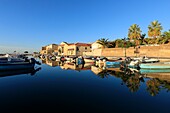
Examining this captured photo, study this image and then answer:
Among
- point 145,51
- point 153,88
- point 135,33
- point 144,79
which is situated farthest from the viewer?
point 135,33

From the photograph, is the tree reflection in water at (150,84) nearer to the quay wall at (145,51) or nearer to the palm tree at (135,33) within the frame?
the quay wall at (145,51)

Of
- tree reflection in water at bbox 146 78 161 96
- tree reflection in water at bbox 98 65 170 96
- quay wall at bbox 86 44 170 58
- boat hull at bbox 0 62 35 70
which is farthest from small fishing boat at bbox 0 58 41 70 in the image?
quay wall at bbox 86 44 170 58

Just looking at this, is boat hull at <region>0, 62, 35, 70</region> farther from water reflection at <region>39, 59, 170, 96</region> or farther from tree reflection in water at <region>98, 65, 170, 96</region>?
tree reflection in water at <region>98, 65, 170, 96</region>

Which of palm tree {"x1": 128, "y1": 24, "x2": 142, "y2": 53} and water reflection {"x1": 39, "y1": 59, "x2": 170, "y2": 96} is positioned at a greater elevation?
palm tree {"x1": 128, "y1": 24, "x2": 142, "y2": 53}

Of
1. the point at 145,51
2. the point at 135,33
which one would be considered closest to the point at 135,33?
the point at 135,33

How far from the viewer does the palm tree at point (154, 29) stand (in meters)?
52.2

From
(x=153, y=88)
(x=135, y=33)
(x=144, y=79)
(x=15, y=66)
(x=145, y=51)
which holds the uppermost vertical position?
(x=135, y=33)

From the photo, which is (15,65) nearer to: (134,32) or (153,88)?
(153,88)

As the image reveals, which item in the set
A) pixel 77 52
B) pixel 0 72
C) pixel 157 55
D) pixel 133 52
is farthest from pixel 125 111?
pixel 77 52

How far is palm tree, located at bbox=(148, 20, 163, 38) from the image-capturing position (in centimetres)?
5225

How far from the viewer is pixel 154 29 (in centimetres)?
5275

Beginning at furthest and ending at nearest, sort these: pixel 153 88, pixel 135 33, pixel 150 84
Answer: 1. pixel 135 33
2. pixel 150 84
3. pixel 153 88

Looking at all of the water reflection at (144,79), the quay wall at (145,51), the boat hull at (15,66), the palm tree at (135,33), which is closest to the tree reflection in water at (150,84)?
the water reflection at (144,79)

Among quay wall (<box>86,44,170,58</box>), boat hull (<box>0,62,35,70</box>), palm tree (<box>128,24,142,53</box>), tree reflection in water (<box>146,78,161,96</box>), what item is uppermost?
palm tree (<box>128,24,142,53</box>)
